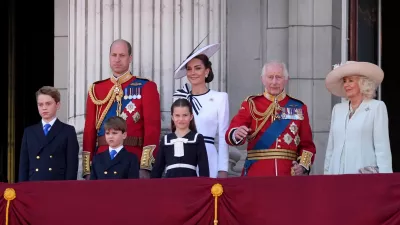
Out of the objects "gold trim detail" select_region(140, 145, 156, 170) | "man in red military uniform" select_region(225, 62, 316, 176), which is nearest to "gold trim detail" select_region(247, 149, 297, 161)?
"man in red military uniform" select_region(225, 62, 316, 176)

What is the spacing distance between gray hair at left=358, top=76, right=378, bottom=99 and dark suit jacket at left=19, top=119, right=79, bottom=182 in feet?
7.49

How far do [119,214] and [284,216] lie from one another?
3.87 feet

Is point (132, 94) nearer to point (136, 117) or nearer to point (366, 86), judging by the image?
point (136, 117)

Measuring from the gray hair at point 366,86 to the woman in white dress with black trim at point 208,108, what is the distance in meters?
1.15

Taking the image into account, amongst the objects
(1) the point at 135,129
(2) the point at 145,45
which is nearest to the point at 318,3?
(2) the point at 145,45

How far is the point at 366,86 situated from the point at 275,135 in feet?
2.67

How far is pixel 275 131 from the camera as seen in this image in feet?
33.8

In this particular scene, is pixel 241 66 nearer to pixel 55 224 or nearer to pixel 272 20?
pixel 272 20

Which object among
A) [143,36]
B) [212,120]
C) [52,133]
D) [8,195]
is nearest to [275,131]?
[212,120]

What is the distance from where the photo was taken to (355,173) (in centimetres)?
983

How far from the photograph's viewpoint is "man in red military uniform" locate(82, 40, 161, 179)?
10539mm

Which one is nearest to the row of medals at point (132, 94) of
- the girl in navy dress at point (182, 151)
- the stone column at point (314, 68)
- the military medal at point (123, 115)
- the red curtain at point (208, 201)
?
the military medal at point (123, 115)

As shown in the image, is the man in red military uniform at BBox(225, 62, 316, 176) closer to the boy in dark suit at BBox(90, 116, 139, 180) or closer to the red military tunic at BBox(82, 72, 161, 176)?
the red military tunic at BBox(82, 72, 161, 176)

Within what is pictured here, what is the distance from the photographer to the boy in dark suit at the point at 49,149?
33.7 feet
